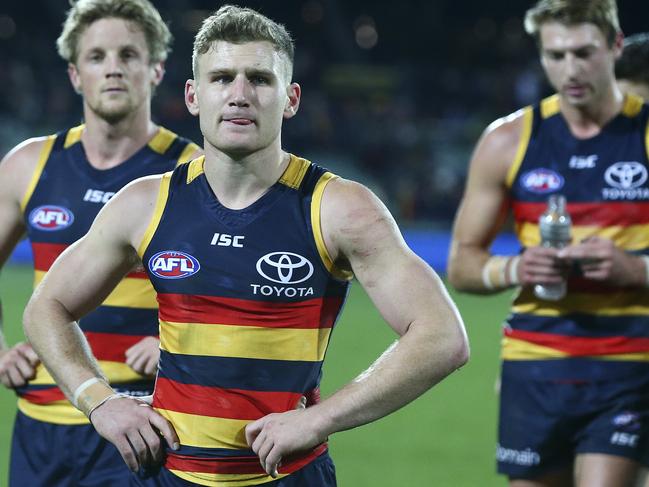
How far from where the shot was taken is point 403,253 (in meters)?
3.13

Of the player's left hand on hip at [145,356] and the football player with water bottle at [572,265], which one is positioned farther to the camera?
the football player with water bottle at [572,265]

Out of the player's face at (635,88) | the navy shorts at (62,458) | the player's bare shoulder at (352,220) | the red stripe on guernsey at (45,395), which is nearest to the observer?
the player's bare shoulder at (352,220)

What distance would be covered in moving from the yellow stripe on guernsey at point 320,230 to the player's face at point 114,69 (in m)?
1.58

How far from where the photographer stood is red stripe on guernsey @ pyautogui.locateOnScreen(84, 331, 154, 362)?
14.8ft

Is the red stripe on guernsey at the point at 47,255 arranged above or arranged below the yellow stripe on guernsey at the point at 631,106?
below

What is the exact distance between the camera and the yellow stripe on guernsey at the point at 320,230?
3.24 metres

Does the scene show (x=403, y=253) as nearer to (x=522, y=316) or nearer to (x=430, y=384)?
(x=430, y=384)

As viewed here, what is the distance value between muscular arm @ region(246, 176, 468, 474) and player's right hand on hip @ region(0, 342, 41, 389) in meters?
1.62

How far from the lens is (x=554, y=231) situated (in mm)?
4566

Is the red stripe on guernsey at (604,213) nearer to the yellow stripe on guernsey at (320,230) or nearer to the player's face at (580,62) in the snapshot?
the player's face at (580,62)

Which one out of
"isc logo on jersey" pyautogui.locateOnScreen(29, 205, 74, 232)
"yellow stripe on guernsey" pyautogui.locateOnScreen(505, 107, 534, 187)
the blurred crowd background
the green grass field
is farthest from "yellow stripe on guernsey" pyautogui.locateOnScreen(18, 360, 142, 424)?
the blurred crowd background

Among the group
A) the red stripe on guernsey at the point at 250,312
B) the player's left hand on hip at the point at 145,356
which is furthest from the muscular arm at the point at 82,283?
the player's left hand on hip at the point at 145,356

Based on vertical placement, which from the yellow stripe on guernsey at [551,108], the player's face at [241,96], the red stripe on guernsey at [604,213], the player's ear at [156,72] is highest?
the player's ear at [156,72]

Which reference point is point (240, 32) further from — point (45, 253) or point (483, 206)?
point (483, 206)
